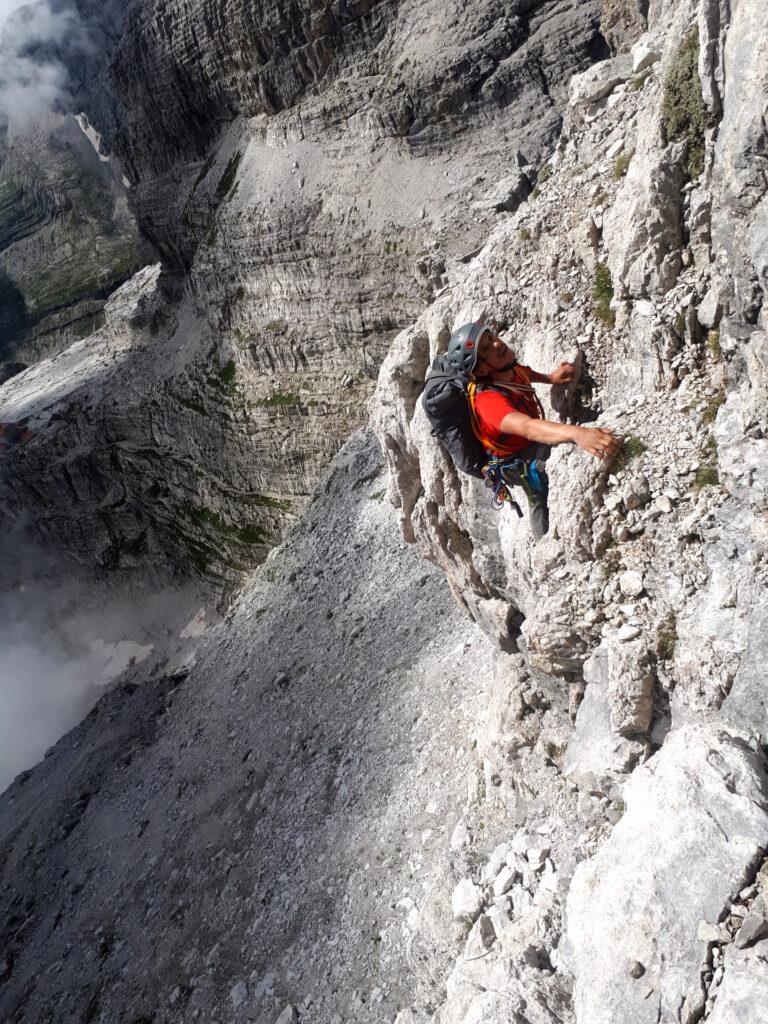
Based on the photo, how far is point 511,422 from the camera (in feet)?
24.9

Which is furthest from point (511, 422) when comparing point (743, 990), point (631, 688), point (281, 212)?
point (281, 212)

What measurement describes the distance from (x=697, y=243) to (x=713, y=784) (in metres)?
5.71

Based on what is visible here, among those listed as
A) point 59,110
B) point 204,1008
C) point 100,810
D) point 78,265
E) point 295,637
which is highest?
point 59,110

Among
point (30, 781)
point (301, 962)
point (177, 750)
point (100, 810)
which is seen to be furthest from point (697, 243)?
point (30, 781)

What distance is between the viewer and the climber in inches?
291

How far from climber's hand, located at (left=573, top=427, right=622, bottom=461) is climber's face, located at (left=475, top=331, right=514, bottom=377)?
133cm

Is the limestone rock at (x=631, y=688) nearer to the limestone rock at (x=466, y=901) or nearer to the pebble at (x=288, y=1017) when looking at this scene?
the limestone rock at (x=466, y=901)

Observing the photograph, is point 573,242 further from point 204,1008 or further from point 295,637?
point 295,637

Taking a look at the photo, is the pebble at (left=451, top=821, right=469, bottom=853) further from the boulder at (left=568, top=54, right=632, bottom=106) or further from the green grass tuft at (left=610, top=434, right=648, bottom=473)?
the boulder at (left=568, top=54, right=632, bottom=106)

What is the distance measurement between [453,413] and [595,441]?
179cm

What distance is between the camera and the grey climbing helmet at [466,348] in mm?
7863

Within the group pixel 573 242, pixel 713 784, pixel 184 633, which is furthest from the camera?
pixel 184 633

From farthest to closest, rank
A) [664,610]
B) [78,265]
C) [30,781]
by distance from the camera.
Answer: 1. [78,265]
2. [30,781]
3. [664,610]

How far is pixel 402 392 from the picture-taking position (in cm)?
1170
